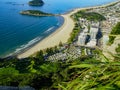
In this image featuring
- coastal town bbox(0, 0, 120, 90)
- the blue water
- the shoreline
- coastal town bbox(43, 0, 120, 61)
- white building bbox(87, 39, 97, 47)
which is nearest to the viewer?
coastal town bbox(0, 0, 120, 90)

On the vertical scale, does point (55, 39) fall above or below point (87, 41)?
below

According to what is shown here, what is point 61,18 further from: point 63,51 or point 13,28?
point 63,51

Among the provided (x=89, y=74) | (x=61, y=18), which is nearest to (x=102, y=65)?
(x=89, y=74)

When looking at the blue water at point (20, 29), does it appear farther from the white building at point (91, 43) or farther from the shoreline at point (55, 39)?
the white building at point (91, 43)

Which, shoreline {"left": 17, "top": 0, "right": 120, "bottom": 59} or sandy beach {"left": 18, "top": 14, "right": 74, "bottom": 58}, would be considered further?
sandy beach {"left": 18, "top": 14, "right": 74, "bottom": 58}

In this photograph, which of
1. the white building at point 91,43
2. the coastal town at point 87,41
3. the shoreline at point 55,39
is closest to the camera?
the coastal town at point 87,41

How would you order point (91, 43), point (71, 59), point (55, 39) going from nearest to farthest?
point (71, 59) → point (91, 43) → point (55, 39)

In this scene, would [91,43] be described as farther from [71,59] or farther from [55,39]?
[71,59]

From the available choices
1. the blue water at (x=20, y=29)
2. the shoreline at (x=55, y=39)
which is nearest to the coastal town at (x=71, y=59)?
the shoreline at (x=55, y=39)

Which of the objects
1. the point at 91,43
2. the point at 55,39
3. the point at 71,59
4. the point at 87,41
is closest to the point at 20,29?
the point at 55,39

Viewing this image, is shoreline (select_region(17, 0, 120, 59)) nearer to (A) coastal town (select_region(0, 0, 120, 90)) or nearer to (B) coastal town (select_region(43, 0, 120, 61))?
(A) coastal town (select_region(0, 0, 120, 90))

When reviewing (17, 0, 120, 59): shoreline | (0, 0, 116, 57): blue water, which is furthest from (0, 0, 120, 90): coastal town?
(0, 0, 116, 57): blue water
